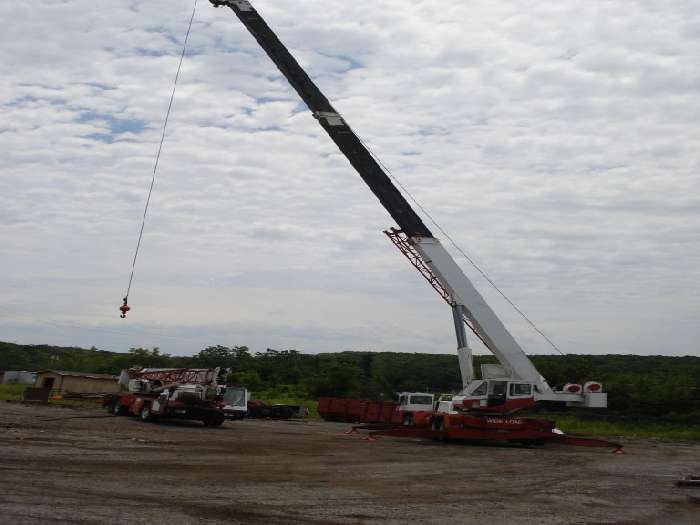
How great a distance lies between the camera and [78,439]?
2070cm

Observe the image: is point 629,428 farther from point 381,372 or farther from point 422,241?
point 381,372

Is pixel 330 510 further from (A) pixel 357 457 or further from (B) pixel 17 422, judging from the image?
(B) pixel 17 422

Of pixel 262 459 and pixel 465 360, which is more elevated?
pixel 465 360

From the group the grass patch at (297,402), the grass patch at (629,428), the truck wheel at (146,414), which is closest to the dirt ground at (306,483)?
the truck wheel at (146,414)

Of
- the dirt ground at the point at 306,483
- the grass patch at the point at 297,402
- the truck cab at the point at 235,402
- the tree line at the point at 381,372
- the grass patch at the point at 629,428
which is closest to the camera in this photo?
the dirt ground at the point at 306,483

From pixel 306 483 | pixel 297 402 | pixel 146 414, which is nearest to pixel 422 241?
pixel 146 414

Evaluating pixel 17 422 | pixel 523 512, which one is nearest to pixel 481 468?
pixel 523 512

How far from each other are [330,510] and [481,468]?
8.68 m

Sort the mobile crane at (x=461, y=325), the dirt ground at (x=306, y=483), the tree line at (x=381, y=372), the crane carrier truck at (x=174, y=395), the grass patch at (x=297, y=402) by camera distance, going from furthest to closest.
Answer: the grass patch at (x=297, y=402) → the tree line at (x=381, y=372) → the crane carrier truck at (x=174, y=395) → the mobile crane at (x=461, y=325) → the dirt ground at (x=306, y=483)

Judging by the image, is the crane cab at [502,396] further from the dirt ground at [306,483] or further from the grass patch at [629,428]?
the grass patch at [629,428]

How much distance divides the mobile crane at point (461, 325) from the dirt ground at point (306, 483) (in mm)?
2974

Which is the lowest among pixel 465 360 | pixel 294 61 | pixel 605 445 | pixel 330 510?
pixel 330 510

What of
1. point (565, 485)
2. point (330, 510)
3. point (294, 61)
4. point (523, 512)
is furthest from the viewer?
point (294, 61)

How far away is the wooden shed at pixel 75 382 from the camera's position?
62.3 m
